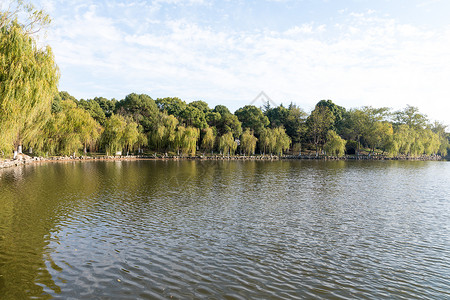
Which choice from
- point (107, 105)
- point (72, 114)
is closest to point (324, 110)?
point (107, 105)

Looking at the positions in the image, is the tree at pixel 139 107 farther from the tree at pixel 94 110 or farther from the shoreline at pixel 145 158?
the shoreline at pixel 145 158

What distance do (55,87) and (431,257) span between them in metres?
23.9

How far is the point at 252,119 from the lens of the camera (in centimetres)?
8962

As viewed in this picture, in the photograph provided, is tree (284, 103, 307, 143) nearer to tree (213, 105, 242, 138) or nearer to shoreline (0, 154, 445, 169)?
shoreline (0, 154, 445, 169)

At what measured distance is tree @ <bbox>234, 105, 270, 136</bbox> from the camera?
8919 cm

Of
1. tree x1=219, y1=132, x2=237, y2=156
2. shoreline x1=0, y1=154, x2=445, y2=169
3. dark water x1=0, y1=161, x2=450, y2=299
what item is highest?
tree x1=219, y1=132, x2=237, y2=156

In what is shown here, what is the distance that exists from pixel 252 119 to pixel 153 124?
107ft

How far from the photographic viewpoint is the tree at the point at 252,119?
89.2 metres

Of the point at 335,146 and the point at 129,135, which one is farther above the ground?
the point at 129,135

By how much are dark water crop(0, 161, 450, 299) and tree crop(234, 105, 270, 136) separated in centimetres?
6926


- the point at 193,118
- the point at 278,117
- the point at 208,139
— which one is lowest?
the point at 208,139

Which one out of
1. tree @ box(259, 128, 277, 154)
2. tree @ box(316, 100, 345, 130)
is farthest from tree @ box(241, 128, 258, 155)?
tree @ box(316, 100, 345, 130)


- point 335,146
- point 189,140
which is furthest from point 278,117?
point 189,140

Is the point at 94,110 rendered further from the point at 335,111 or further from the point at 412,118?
the point at 412,118
